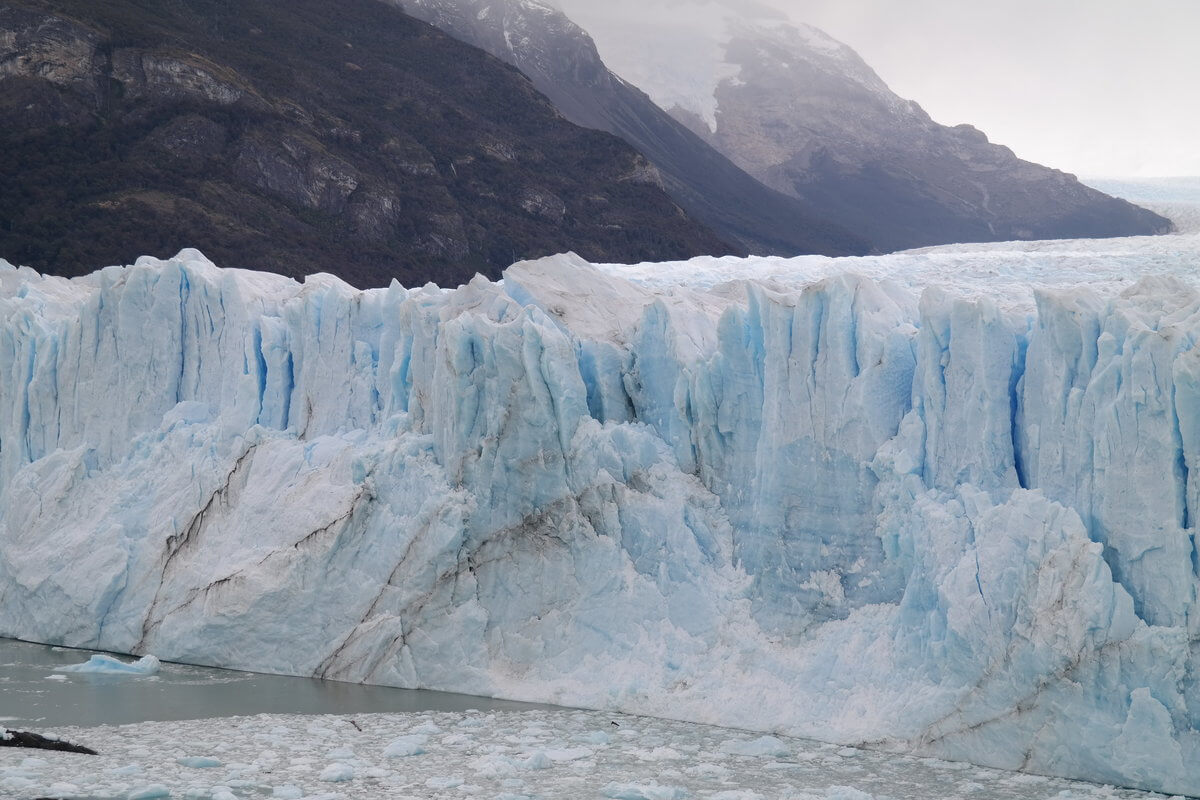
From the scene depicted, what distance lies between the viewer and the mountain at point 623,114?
181ft

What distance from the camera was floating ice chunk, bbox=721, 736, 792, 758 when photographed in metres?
8.78

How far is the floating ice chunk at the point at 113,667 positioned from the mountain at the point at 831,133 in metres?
43.9

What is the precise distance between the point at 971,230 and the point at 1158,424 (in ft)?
160

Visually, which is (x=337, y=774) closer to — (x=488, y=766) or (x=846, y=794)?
(x=488, y=766)

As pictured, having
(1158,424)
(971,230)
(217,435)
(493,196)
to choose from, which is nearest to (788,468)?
(1158,424)

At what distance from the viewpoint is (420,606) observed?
1099 cm

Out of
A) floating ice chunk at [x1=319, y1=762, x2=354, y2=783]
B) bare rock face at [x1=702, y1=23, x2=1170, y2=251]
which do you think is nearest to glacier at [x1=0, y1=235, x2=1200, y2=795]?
floating ice chunk at [x1=319, y1=762, x2=354, y2=783]

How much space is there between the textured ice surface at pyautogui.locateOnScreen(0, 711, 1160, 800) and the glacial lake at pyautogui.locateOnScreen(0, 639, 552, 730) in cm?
40

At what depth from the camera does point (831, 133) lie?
68.8 m

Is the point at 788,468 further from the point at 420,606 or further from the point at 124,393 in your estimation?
the point at 124,393

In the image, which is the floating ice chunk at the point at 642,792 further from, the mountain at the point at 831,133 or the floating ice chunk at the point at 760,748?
the mountain at the point at 831,133

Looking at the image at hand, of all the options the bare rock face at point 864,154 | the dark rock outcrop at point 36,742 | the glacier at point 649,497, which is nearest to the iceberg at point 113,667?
the glacier at point 649,497

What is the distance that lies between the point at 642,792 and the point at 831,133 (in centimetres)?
6470

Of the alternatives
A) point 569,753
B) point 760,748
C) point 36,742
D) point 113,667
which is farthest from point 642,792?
point 113,667
